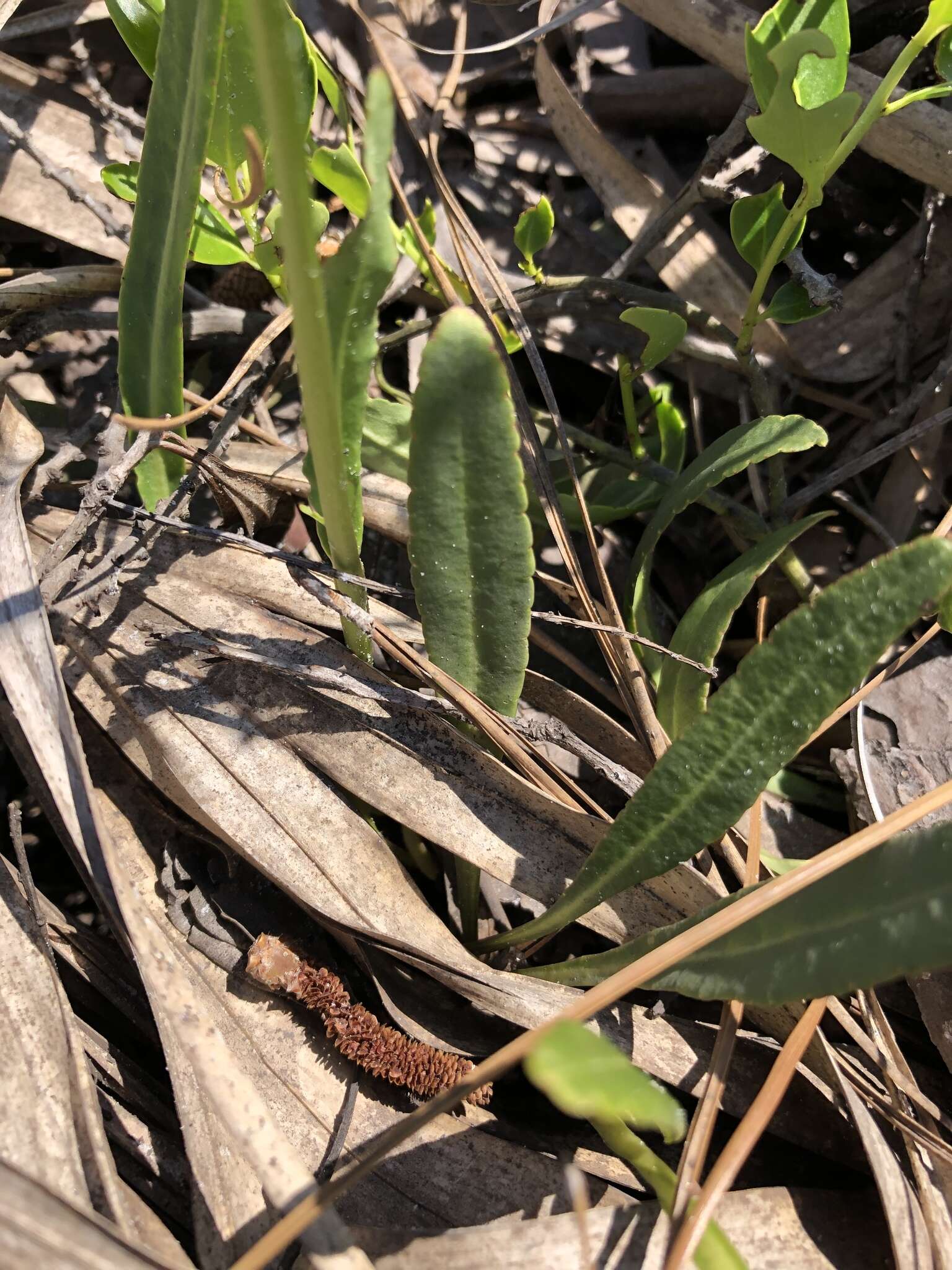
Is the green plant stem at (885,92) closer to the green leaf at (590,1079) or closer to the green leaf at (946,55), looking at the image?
the green leaf at (946,55)

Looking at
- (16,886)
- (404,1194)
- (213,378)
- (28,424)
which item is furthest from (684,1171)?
(213,378)

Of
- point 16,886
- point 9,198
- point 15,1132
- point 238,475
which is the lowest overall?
point 15,1132

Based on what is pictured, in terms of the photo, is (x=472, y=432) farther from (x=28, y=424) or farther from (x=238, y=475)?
(x=28, y=424)

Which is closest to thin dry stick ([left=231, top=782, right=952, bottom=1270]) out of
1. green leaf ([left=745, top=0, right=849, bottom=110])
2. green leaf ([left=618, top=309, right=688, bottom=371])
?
green leaf ([left=618, top=309, right=688, bottom=371])

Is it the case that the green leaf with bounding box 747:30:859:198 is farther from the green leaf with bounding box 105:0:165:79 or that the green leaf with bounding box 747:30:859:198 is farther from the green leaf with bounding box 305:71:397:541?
the green leaf with bounding box 105:0:165:79

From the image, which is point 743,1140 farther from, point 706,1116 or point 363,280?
point 363,280

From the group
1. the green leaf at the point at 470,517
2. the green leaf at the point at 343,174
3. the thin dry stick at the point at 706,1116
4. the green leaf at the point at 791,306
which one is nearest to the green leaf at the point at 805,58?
the green leaf at the point at 791,306
